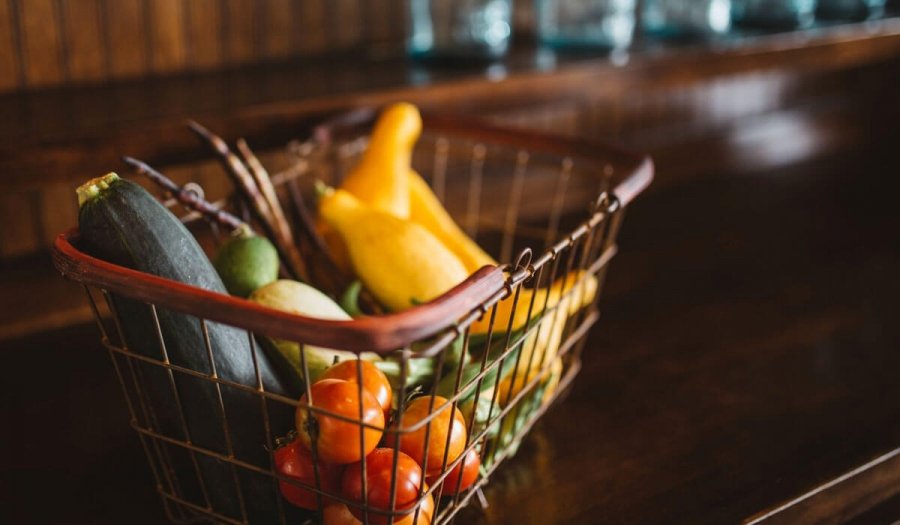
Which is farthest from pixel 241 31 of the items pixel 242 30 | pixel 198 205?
pixel 198 205

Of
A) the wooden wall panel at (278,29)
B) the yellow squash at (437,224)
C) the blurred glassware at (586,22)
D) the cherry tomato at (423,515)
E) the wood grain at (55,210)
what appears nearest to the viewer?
the cherry tomato at (423,515)

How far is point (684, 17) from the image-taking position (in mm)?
1512

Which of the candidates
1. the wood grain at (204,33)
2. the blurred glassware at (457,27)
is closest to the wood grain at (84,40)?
the wood grain at (204,33)

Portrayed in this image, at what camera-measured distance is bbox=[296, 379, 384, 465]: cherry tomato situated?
0.46 metres

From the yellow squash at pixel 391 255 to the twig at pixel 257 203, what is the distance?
44 millimetres

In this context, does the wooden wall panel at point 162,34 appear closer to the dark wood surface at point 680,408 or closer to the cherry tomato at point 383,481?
the dark wood surface at point 680,408

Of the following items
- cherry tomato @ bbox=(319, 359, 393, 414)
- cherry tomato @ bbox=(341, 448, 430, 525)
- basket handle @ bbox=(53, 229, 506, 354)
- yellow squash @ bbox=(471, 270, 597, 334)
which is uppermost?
basket handle @ bbox=(53, 229, 506, 354)

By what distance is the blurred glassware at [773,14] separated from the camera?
1.57 metres

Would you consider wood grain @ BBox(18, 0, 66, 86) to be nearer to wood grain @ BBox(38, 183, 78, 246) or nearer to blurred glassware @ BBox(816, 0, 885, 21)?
wood grain @ BBox(38, 183, 78, 246)

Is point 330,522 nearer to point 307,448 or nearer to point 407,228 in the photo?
point 307,448

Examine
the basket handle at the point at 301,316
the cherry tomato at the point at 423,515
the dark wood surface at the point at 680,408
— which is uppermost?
the basket handle at the point at 301,316

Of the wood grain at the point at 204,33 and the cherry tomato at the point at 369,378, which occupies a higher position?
the wood grain at the point at 204,33

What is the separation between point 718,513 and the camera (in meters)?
0.63

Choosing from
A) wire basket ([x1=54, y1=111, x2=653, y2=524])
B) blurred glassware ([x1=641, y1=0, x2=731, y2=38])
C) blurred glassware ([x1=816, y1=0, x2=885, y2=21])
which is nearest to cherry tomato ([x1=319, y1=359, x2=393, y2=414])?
wire basket ([x1=54, y1=111, x2=653, y2=524])
